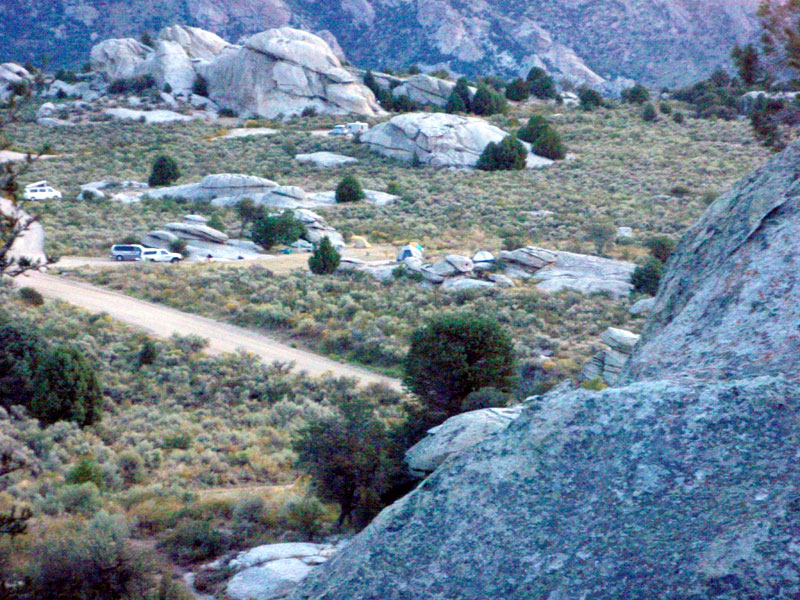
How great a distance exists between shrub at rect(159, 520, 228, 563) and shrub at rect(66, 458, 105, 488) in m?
3.86

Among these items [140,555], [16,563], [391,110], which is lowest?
[391,110]

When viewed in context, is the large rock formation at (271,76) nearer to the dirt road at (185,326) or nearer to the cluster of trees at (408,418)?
the dirt road at (185,326)

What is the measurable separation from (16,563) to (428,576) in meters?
6.94

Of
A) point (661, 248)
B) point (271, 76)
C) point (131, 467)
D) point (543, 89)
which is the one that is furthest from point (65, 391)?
point (543, 89)

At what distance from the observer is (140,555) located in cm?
795

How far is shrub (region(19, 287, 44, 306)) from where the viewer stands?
87.7 ft

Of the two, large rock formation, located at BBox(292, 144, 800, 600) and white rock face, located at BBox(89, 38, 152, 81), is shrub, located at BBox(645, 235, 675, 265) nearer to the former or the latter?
large rock formation, located at BBox(292, 144, 800, 600)

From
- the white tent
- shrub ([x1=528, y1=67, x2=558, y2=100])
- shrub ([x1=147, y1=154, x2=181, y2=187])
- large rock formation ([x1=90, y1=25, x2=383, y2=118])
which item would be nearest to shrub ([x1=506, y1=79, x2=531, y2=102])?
shrub ([x1=528, y1=67, x2=558, y2=100])

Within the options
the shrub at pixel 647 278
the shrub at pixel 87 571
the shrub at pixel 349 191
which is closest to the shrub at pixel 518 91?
the shrub at pixel 349 191

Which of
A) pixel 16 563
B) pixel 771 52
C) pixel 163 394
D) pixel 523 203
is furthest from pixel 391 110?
pixel 16 563

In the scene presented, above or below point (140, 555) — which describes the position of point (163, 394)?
below

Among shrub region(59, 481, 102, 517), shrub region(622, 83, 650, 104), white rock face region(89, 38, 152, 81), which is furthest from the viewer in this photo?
white rock face region(89, 38, 152, 81)

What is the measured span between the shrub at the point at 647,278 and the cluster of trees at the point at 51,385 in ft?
66.1

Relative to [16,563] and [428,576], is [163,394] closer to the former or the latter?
[16,563]
